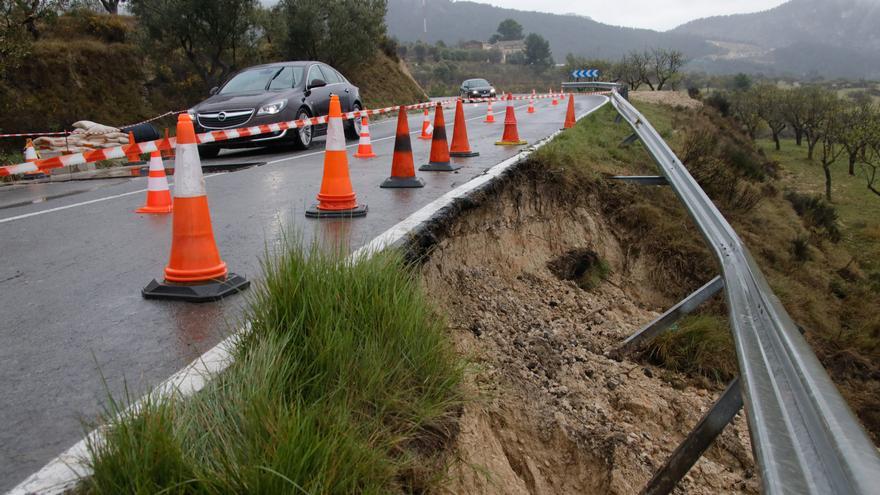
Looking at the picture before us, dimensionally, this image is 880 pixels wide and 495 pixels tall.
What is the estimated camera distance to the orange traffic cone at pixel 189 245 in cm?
431

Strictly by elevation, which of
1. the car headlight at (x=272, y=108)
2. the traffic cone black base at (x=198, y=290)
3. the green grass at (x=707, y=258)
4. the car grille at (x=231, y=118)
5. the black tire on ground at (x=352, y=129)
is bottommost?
the green grass at (x=707, y=258)

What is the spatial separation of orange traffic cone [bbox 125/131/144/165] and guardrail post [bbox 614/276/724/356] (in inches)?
330

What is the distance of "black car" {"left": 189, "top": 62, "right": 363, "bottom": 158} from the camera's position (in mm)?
13008

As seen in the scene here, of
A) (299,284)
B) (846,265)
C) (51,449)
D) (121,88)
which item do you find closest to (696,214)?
(299,284)

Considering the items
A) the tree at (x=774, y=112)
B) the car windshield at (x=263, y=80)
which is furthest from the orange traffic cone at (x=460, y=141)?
the tree at (x=774, y=112)

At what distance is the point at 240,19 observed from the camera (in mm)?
26141

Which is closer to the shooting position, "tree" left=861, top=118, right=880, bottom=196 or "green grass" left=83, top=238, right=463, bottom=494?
"green grass" left=83, top=238, right=463, bottom=494

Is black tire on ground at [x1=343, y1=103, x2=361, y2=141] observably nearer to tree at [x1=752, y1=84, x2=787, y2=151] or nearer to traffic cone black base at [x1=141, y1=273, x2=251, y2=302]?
traffic cone black base at [x1=141, y1=273, x2=251, y2=302]

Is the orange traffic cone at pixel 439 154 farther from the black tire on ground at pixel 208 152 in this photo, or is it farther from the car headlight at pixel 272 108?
the black tire on ground at pixel 208 152

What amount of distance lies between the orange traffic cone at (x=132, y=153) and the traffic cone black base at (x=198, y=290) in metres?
6.94

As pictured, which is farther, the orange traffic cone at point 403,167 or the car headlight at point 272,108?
the car headlight at point 272,108

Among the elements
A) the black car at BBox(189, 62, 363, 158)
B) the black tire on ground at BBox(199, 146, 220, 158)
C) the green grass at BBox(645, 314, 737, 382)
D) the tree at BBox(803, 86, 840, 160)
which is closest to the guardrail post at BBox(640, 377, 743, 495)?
the green grass at BBox(645, 314, 737, 382)

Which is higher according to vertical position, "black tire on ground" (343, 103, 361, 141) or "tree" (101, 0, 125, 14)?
"tree" (101, 0, 125, 14)

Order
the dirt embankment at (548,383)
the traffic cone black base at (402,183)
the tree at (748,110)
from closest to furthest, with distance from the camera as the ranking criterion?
1. the dirt embankment at (548,383)
2. the traffic cone black base at (402,183)
3. the tree at (748,110)
